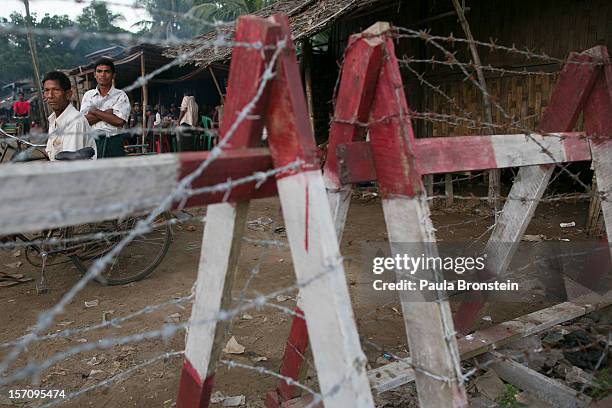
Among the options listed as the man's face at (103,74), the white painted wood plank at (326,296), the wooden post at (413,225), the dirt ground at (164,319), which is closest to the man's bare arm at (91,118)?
the man's face at (103,74)

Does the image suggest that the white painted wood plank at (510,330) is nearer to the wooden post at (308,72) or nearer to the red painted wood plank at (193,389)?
the red painted wood plank at (193,389)

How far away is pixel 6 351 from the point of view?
321cm

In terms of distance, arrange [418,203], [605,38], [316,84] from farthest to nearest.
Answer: [316,84] → [605,38] → [418,203]

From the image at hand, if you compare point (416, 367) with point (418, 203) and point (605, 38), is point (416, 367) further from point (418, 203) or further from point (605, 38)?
point (605, 38)

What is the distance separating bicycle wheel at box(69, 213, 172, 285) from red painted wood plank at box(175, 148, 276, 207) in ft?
10.5

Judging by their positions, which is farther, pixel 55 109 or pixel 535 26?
pixel 535 26

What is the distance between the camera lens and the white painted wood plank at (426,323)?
118cm

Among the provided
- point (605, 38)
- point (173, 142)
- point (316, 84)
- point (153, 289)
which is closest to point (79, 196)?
point (153, 289)

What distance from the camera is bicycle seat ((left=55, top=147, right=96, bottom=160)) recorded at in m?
3.74

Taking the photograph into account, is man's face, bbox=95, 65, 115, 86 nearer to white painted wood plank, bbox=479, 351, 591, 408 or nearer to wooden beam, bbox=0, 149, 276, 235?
wooden beam, bbox=0, 149, 276, 235

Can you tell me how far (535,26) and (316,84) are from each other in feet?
17.6

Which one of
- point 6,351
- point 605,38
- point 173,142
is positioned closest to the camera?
point 6,351

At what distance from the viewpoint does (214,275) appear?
121 cm

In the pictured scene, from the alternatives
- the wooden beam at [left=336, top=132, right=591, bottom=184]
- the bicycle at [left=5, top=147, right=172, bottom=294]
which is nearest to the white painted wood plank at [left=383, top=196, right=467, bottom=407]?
the wooden beam at [left=336, top=132, right=591, bottom=184]
